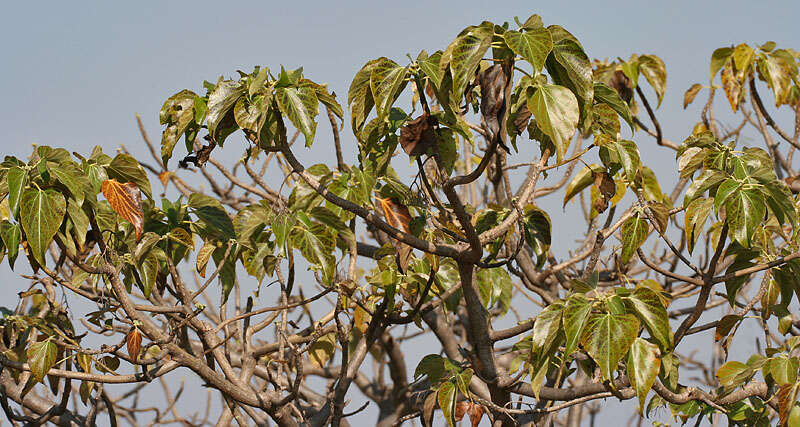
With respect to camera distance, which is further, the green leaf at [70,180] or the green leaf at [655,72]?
the green leaf at [655,72]

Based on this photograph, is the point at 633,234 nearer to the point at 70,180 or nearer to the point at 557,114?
the point at 557,114

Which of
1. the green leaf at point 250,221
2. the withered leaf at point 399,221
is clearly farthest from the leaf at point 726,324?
the green leaf at point 250,221

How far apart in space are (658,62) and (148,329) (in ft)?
6.59

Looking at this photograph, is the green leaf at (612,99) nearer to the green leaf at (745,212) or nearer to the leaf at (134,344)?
the green leaf at (745,212)

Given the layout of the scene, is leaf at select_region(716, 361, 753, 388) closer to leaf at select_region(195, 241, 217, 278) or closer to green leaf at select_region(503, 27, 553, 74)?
green leaf at select_region(503, 27, 553, 74)

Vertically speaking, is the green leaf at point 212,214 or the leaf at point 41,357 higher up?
the green leaf at point 212,214

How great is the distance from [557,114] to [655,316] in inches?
18.9

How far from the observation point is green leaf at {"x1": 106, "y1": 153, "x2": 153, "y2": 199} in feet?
5.26

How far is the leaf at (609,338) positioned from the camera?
1.34 meters

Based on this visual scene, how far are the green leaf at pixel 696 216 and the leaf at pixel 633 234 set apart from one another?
0.09 meters

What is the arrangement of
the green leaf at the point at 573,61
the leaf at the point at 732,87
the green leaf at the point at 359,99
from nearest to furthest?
the green leaf at the point at 573,61 → the green leaf at the point at 359,99 → the leaf at the point at 732,87

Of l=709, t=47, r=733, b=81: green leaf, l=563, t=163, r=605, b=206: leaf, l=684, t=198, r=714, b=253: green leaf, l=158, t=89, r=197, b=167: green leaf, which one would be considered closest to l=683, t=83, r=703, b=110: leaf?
Answer: l=709, t=47, r=733, b=81: green leaf

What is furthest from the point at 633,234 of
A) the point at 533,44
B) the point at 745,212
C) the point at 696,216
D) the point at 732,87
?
the point at 732,87

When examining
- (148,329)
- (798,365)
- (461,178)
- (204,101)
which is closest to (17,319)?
(148,329)
